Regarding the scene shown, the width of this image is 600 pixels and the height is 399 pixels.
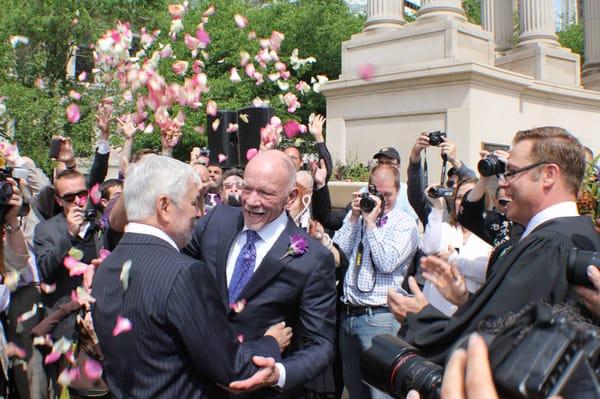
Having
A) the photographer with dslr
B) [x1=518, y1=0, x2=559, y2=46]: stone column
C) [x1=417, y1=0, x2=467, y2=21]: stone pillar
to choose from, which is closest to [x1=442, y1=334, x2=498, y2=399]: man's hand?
the photographer with dslr

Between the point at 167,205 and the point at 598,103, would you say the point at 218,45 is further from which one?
the point at 167,205

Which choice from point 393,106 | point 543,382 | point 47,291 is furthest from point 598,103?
point 543,382

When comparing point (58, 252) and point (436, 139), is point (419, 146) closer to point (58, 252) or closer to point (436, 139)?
point (436, 139)

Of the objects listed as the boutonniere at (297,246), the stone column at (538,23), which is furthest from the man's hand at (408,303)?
the stone column at (538,23)

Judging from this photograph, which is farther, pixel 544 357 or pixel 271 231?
pixel 271 231

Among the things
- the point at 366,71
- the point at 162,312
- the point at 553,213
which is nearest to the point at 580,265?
the point at 553,213

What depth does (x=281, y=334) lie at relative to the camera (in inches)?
132

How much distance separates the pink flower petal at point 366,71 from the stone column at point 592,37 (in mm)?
10276

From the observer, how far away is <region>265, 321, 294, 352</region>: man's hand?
3310 mm

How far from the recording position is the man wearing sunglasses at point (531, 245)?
2.72 metres

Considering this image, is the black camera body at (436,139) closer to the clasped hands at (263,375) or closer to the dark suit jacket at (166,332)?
the clasped hands at (263,375)

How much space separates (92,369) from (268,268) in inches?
62.8

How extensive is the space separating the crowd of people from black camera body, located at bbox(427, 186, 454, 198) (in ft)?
0.09

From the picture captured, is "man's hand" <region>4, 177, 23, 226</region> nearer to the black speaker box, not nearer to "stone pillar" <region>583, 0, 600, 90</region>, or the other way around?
the black speaker box
